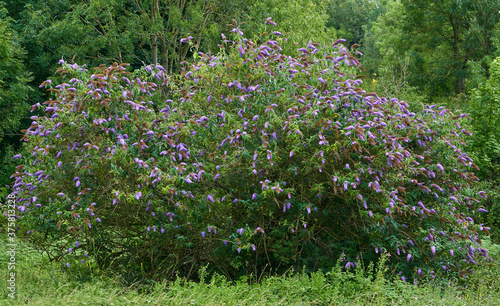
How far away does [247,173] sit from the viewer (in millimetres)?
5824

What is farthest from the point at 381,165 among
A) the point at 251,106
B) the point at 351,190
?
the point at 251,106

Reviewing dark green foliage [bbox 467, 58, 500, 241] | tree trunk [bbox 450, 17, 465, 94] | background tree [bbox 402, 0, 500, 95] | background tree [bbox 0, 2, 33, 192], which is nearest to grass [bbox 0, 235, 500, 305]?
dark green foliage [bbox 467, 58, 500, 241]

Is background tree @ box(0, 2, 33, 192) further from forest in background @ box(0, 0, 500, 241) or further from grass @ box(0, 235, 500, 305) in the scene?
grass @ box(0, 235, 500, 305)

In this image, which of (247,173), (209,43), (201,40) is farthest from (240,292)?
(201,40)

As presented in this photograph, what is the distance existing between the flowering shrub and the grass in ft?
1.18

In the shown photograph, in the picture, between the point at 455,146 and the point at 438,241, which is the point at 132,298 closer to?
the point at 438,241

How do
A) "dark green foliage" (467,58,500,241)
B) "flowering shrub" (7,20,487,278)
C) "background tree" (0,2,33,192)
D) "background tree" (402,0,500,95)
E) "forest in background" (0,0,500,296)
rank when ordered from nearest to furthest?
"flowering shrub" (7,20,487,278) < "dark green foliage" (467,58,500,241) < "forest in background" (0,0,500,296) < "background tree" (0,2,33,192) < "background tree" (402,0,500,95)

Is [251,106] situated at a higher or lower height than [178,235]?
higher

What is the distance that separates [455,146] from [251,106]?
8.48 feet

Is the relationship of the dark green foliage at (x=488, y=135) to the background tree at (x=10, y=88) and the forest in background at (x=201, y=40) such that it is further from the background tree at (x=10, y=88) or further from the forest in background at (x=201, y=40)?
the background tree at (x=10, y=88)

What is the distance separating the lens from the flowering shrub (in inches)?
219

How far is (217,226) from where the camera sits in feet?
20.1

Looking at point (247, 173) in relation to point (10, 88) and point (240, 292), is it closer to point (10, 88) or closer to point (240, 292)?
point (240, 292)

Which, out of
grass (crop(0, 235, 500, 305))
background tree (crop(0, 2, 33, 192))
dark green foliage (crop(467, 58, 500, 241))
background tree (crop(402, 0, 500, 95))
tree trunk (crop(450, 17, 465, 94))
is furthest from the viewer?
tree trunk (crop(450, 17, 465, 94))
